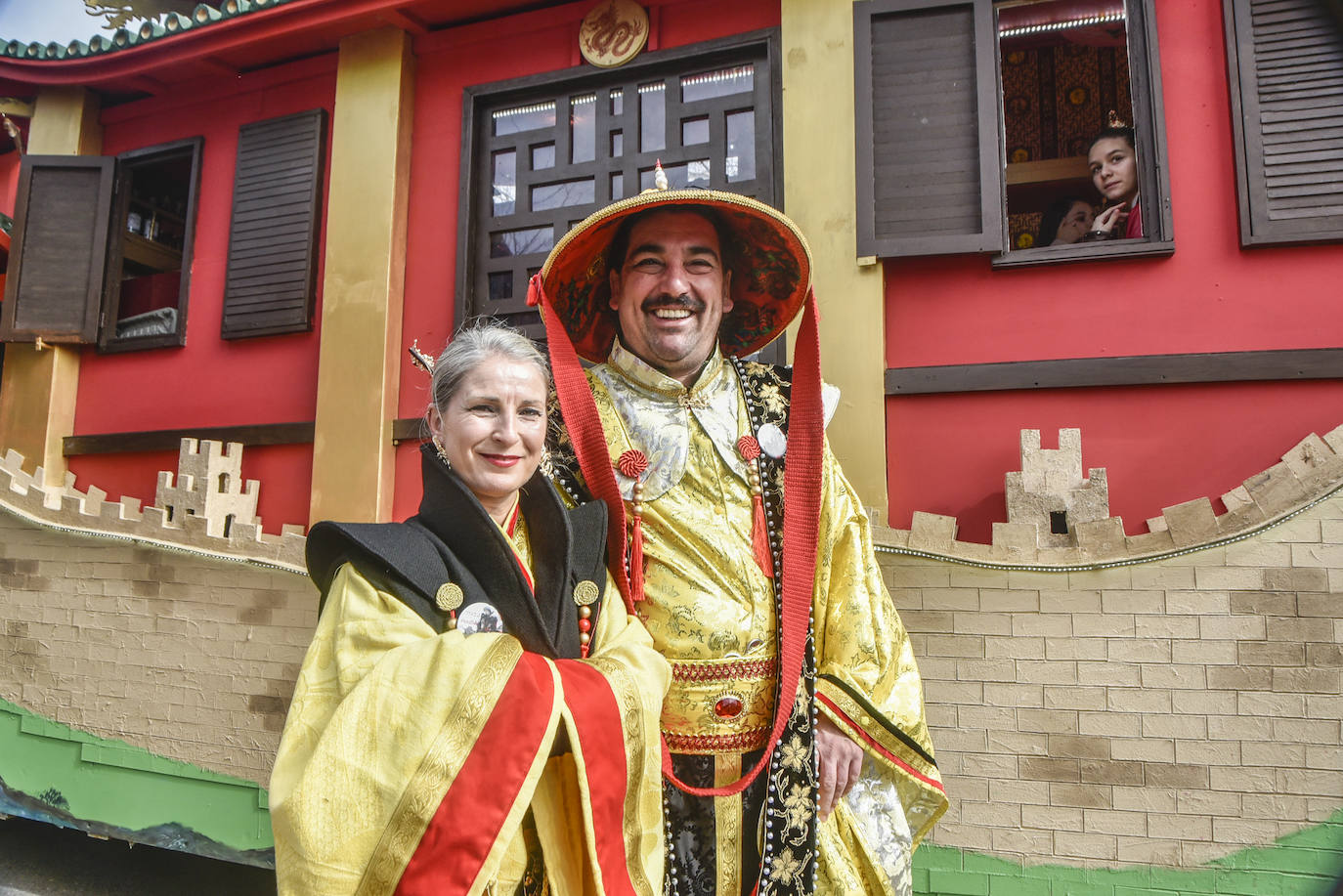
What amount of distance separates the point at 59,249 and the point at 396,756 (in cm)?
569

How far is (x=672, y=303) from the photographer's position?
7.43ft

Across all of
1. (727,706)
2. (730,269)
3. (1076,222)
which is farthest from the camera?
(1076,222)

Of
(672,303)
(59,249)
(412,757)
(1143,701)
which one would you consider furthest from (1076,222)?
(59,249)

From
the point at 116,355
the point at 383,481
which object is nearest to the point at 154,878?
the point at 383,481

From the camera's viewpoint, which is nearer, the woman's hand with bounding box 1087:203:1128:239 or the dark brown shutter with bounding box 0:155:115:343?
the woman's hand with bounding box 1087:203:1128:239

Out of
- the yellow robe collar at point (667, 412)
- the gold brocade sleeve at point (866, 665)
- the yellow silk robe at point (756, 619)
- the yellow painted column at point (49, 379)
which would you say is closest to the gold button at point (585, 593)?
the yellow silk robe at point (756, 619)

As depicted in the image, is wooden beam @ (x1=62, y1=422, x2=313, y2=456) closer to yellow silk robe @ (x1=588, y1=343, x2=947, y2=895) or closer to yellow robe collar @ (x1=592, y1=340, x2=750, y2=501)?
yellow robe collar @ (x1=592, y1=340, x2=750, y2=501)

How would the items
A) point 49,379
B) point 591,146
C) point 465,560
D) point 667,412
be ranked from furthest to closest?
point 49,379
point 591,146
point 667,412
point 465,560

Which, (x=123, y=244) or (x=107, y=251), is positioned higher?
(x=123, y=244)

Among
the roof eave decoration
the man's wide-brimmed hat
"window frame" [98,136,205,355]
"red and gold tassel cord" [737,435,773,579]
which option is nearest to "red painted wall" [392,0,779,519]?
the roof eave decoration

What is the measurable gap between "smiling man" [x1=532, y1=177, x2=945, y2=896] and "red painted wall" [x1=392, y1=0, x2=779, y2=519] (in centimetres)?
239

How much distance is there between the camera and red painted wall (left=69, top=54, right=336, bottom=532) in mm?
4844

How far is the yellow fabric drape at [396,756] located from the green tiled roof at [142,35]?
4618 millimetres

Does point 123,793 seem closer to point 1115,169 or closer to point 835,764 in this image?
point 835,764
